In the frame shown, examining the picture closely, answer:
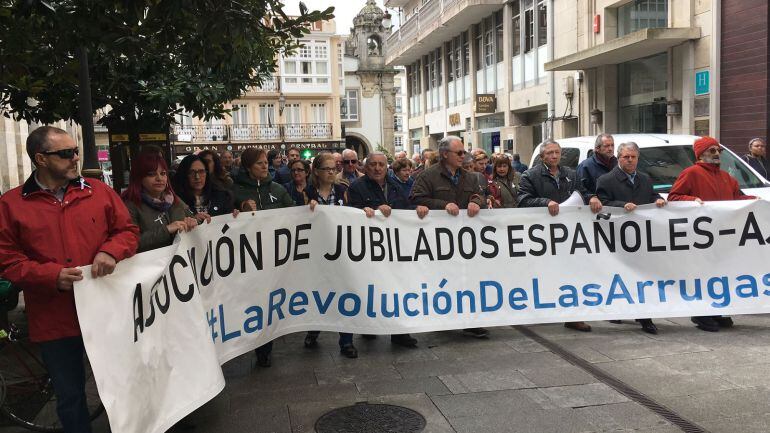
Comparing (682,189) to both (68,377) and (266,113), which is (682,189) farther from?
(266,113)

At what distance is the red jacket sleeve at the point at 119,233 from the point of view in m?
3.66

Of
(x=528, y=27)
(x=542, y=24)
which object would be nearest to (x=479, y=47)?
(x=528, y=27)

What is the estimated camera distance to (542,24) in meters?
23.0

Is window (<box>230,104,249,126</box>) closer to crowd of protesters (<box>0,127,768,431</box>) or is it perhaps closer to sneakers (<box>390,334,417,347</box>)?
crowd of protesters (<box>0,127,768,431</box>)

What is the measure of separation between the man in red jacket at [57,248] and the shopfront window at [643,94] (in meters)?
15.8

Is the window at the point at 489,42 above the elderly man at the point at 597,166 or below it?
above

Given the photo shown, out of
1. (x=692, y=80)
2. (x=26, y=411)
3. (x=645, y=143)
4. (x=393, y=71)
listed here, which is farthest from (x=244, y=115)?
(x=26, y=411)

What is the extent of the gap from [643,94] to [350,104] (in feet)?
150

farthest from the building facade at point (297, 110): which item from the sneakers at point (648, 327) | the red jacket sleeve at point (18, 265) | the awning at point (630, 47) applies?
the red jacket sleeve at point (18, 265)

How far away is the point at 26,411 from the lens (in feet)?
14.7

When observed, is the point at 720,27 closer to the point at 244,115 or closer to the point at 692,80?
the point at 692,80

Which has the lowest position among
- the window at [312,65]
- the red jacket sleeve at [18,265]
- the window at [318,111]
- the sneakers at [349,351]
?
the sneakers at [349,351]

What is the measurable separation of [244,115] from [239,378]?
5246 centimetres

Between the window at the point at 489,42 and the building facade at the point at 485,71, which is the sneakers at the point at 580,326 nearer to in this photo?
the building facade at the point at 485,71
